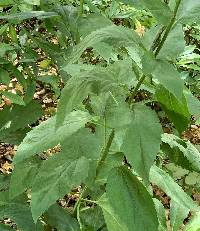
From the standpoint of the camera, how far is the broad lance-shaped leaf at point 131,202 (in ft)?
3.82

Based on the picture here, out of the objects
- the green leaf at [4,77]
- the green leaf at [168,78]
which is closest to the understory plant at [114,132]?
the green leaf at [168,78]

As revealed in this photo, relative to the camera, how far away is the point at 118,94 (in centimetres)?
123

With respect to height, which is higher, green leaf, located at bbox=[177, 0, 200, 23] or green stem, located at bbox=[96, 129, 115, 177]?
green leaf, located at bbox=[177, 0, 200, 23]

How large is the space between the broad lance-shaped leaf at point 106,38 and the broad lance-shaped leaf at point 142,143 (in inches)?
7.4

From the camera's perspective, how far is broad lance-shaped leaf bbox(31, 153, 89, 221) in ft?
4.29

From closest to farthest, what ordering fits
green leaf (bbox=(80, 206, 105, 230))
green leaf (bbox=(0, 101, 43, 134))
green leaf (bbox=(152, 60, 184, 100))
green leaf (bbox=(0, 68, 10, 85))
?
green leaf (bbox=(152, 60, 184, 100))
green leaf (bbox=(80, 206, 105, 230))
green leaf (bbox=(0, 101, 43, 134))
green leaf (bbox=(0, 68, 10, 85))

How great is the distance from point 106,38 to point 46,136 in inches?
14.1

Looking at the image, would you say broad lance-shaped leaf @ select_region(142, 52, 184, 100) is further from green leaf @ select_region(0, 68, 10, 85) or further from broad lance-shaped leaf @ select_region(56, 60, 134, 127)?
green leaf @ select_region(0, 68, 10, 85)

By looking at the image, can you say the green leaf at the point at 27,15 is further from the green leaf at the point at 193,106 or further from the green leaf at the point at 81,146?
the green leaf at the point at 193,106

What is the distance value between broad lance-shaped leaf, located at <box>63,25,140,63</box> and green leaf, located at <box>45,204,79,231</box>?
681mm

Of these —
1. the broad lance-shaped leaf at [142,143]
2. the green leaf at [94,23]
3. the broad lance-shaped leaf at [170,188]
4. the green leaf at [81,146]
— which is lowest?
the broad lance-shaped leaf at [170,188]

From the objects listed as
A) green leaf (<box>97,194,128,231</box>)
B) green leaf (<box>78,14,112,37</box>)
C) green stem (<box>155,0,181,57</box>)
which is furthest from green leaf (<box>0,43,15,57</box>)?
green stem (<box>155,0,181,57</box>)

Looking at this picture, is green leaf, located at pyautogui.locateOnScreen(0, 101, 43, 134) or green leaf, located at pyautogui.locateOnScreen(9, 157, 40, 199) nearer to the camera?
green leaf, located at pyautogui.locateOnScreen(9, 157, 40, 199)

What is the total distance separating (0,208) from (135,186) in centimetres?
58
